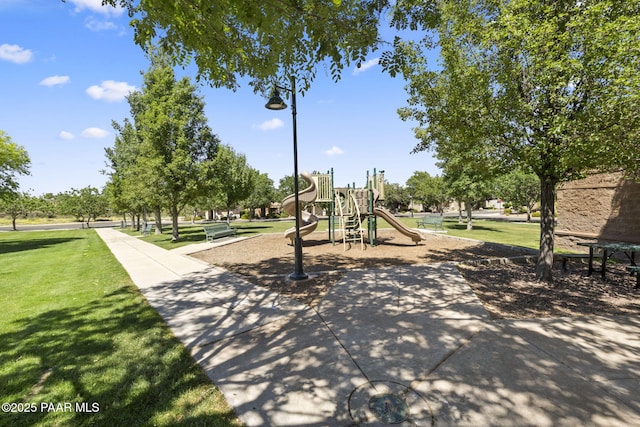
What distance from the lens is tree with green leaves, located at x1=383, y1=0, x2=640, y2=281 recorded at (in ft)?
17.5

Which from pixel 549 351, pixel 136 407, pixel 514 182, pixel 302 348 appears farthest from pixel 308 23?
pixel 514 182

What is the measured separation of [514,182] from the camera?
110 feet

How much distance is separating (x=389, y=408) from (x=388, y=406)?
0.07 ft

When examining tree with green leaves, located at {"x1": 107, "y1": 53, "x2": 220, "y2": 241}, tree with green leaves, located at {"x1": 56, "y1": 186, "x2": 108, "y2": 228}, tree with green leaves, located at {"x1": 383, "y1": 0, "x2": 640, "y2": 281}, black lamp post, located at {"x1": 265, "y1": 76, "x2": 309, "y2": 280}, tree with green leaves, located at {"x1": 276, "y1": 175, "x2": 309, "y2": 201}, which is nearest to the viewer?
tree with green leaves, located at {"x1": 383, "y1": 0, "x2": 640, "y2": 281}

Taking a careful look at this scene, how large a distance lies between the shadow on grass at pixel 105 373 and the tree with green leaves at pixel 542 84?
18.9 feet

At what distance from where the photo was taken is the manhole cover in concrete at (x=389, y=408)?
275 cm

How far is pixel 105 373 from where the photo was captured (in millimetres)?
3605

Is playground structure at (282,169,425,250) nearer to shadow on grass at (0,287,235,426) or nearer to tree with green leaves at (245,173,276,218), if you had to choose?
shadow on grass at (0,287,235,426)

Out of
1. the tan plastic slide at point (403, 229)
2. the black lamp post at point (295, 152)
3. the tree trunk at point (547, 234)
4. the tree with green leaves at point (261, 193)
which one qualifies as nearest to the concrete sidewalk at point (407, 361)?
the black lamp post at point (295, 152)

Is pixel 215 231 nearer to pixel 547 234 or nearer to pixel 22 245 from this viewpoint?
pixel 22 245

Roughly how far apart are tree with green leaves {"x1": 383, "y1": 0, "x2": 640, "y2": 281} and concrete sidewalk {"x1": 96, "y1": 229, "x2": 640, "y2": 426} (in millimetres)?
3333

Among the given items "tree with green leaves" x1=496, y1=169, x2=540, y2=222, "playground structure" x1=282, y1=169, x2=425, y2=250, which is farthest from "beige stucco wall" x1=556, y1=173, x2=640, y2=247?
"tree with green leaves" x1=496, y1=169, x2=540, y2=222

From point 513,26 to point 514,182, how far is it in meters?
33.3

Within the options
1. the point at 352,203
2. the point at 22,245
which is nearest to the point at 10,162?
the point at 22,245
